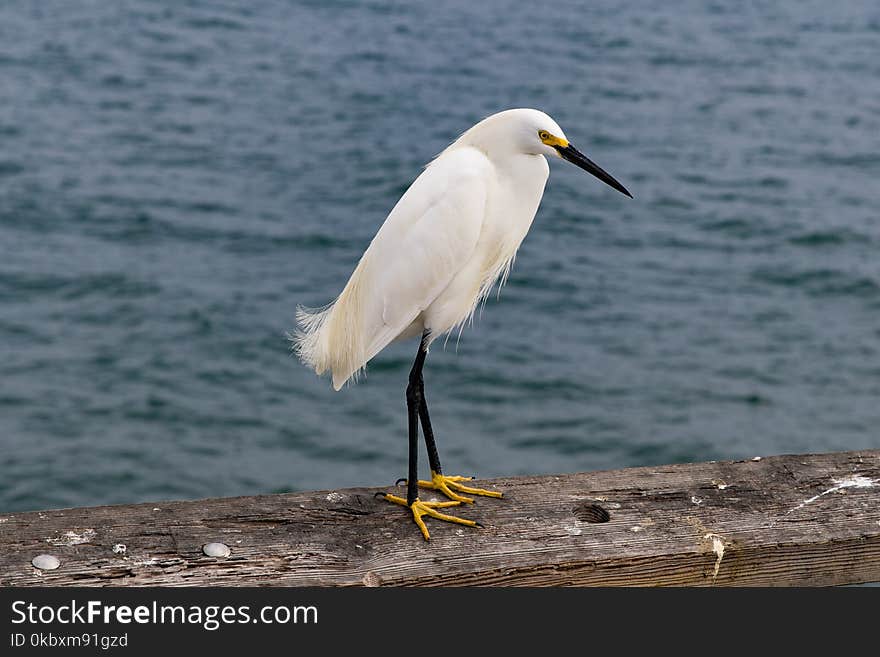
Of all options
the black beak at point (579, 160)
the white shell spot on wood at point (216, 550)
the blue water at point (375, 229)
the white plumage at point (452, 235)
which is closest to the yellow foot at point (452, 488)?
the white plumage at point (452, 235)

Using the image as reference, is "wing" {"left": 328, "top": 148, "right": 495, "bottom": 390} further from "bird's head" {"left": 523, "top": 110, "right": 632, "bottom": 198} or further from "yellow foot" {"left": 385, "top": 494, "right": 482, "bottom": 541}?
"yellow foot" {"left": 385, "top": 494, "right": 482, "bottom": 541}

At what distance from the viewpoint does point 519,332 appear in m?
7.06

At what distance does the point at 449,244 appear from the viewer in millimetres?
2682

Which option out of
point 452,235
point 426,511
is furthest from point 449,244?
point 426,511

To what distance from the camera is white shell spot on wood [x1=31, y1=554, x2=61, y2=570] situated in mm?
2018

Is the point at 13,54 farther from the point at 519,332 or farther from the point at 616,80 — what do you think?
the point at 519,332

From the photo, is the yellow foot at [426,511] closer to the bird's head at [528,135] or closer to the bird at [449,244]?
the bird at [449,244]

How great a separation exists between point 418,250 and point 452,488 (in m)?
0.55

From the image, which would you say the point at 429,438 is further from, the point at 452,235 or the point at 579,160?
the point at 579,160

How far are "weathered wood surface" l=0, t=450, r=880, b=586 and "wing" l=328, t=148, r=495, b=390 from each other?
1.71 ft

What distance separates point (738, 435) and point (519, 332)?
1.50m

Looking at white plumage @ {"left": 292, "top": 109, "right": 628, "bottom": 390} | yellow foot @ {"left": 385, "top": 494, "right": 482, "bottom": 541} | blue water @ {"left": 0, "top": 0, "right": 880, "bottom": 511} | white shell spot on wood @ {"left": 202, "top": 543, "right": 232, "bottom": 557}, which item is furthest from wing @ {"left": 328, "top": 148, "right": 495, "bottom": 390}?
blue water @ {"left": 0, "top": 0, "right": 880, "bottom": 511}

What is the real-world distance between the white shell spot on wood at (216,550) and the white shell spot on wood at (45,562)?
26 centimetres

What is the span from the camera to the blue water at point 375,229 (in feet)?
20.1
